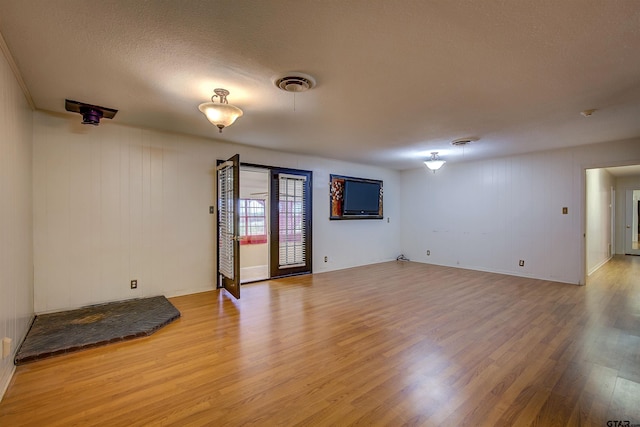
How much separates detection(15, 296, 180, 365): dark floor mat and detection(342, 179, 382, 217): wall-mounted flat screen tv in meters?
4.28

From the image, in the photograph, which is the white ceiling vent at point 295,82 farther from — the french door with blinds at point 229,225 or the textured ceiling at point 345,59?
the french door with blinds at point 229,225

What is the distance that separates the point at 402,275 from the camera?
606 centimetres

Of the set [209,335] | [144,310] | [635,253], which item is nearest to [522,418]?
[209,335]

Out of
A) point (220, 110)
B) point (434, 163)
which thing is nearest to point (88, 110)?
point (220, 110)

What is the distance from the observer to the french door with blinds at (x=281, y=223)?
451 centimetres

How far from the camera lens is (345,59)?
2.29 meters

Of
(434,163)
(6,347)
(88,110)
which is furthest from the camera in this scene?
(434,163)

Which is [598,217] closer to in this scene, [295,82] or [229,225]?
[295,82]

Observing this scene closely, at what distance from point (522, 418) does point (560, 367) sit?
965 mm

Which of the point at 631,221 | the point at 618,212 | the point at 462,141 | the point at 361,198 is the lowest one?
the point at 631,221

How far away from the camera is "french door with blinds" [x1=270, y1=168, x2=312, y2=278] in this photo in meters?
5.67

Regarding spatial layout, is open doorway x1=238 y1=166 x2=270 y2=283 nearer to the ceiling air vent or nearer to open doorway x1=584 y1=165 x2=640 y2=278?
the ceiling air vent

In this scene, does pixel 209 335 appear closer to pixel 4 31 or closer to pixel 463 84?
pixel 4 31

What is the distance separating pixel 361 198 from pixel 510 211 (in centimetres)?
319
